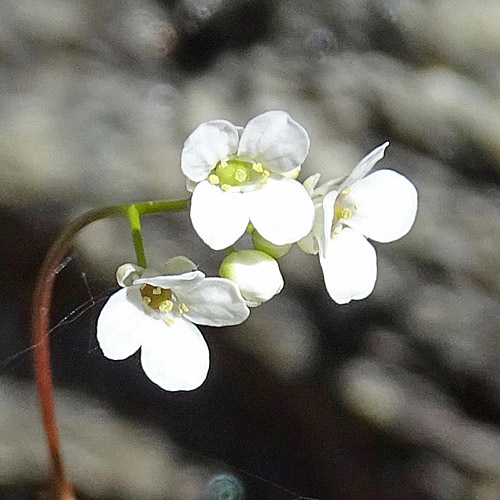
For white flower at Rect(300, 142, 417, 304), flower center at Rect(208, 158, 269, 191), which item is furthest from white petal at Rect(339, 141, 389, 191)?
flower center at Rect(208, 158, 269, 191)

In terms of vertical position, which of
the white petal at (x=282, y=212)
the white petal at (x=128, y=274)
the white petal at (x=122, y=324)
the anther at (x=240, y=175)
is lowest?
the white petal at (x=122, y=324)

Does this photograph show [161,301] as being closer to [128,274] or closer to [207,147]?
[128,274]

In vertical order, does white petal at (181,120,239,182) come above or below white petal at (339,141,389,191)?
below

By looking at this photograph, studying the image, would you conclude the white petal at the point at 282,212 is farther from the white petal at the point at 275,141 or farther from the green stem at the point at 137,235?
the green stem at the point at 137,235

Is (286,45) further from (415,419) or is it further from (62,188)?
(415,419)

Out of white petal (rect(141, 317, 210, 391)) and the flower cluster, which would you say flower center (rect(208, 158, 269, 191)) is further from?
white petal (rect(141, 317, 210, 391))

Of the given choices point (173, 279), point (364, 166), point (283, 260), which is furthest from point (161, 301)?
point (283, 260)

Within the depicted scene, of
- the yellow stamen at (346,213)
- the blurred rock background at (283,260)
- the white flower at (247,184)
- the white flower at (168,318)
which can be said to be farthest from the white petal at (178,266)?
the blurred rock background at (283,260)
